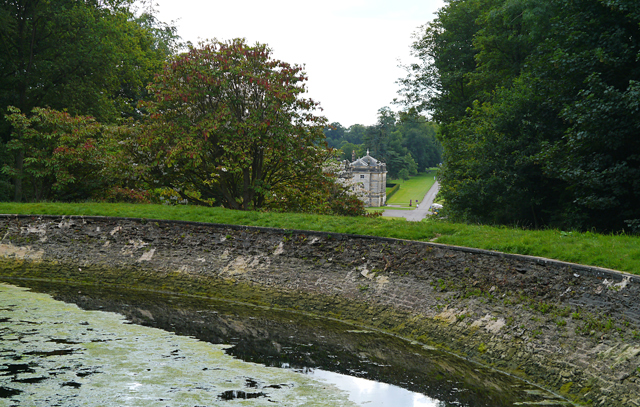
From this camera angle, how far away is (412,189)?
346 ft

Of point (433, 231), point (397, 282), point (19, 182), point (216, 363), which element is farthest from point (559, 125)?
point (19, 182)

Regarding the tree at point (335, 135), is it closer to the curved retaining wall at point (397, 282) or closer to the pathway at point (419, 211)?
the pathway at point (419, 211)

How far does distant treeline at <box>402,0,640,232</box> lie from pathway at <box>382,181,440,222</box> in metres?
41.6

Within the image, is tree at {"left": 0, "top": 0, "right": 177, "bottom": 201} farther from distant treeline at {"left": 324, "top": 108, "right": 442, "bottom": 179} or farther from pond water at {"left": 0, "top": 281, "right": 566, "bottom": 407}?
distant treeline at {"left": 324, "top": 108, "right": 442, "bottom": 179}

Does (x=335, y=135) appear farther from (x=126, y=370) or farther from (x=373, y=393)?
(x=373, y=393)

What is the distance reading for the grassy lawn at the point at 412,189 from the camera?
312 feet

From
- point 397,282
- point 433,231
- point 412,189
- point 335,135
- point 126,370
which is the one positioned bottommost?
point 412,189

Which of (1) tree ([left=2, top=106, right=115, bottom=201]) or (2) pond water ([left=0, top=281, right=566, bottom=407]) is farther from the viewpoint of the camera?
(1) tree ([left=2, top=106, right=115, bottom=201])

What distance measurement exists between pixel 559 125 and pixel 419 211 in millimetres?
59217

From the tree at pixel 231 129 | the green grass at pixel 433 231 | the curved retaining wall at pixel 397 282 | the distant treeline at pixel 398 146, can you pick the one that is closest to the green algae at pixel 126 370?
the curved retaining wall at pixel 397 282

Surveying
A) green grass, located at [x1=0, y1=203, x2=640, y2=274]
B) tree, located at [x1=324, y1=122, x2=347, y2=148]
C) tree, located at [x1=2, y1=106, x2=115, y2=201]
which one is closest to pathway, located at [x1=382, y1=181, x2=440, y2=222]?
tree, located at [x1=324, y1=122, x2=347, y2=148]

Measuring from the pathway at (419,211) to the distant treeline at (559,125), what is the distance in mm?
41577

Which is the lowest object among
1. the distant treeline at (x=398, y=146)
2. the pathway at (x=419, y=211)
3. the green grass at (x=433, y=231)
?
the pathway at (x=419, y=211)

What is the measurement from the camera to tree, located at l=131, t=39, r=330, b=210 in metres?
19.2
